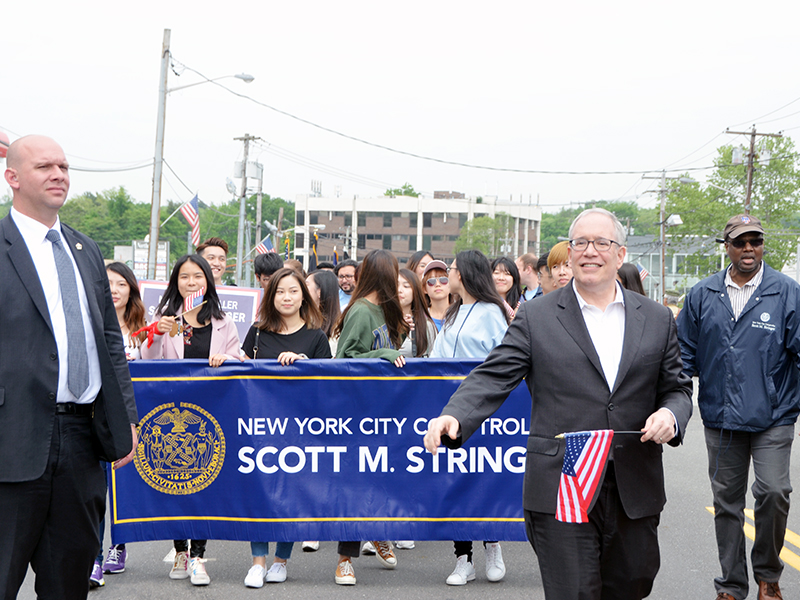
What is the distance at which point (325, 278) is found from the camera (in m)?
8.77

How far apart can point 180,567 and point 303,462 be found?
1.12 metres

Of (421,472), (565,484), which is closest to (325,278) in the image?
(421,472)

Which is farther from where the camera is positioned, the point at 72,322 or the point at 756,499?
the point at 756,499

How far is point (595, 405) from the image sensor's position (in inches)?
128

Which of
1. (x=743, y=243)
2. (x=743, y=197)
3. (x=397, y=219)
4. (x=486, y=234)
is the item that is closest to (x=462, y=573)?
(x=743, y=243)

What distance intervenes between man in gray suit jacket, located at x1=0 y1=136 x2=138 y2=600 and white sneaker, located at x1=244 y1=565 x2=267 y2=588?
1.76 metres

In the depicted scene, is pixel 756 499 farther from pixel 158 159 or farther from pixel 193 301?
pixel 158 159

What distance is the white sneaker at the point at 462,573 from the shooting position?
17.8 feet

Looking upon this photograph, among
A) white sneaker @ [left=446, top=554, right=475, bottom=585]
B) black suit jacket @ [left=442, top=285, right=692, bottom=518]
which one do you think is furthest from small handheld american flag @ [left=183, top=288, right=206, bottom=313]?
black suit jacket @ [left=442, top=285, right=692, bottom=518]

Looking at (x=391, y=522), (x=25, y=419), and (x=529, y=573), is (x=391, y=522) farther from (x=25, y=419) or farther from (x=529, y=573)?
(x=25, y=419)

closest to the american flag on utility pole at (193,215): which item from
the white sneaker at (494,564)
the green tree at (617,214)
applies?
the white sneaker at (494,564)

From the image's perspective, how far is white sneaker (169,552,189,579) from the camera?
549 cm

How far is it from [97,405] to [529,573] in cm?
327

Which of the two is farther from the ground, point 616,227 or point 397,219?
point 397,219
